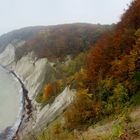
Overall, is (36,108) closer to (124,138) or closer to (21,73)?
(21,73)

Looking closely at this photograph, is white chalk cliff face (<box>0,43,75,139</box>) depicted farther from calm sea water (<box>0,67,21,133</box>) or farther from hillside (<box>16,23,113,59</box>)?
hillside (<box>16,23,113,59</box>)

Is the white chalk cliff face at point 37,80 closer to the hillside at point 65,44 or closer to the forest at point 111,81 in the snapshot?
the hillside at point 65,44

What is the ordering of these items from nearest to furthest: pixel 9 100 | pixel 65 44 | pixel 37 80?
pixel 9 100 → pixel 37 80 → pixel 65 44

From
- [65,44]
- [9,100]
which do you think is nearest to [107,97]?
[9,100]


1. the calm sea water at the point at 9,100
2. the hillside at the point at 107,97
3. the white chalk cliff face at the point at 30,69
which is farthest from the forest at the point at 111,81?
the white chalk cliff face at the point at 30,69

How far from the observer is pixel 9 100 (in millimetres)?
75875

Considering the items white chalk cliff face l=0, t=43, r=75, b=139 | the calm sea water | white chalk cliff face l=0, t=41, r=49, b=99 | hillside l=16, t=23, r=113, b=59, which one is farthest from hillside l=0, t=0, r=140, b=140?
hillside l=16, t=23, r=113, b=59

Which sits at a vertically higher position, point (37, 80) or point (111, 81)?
point (111, 81)

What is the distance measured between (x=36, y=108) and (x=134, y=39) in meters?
32.1

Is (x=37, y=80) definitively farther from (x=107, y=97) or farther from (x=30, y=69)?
(x=107, y=97)

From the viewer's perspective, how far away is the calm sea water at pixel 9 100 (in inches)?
2394

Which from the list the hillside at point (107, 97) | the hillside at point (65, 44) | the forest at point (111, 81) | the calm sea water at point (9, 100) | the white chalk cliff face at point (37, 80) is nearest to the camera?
the hillside at point (107, 97)

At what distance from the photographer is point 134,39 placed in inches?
1384

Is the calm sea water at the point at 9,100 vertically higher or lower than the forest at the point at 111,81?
lower
